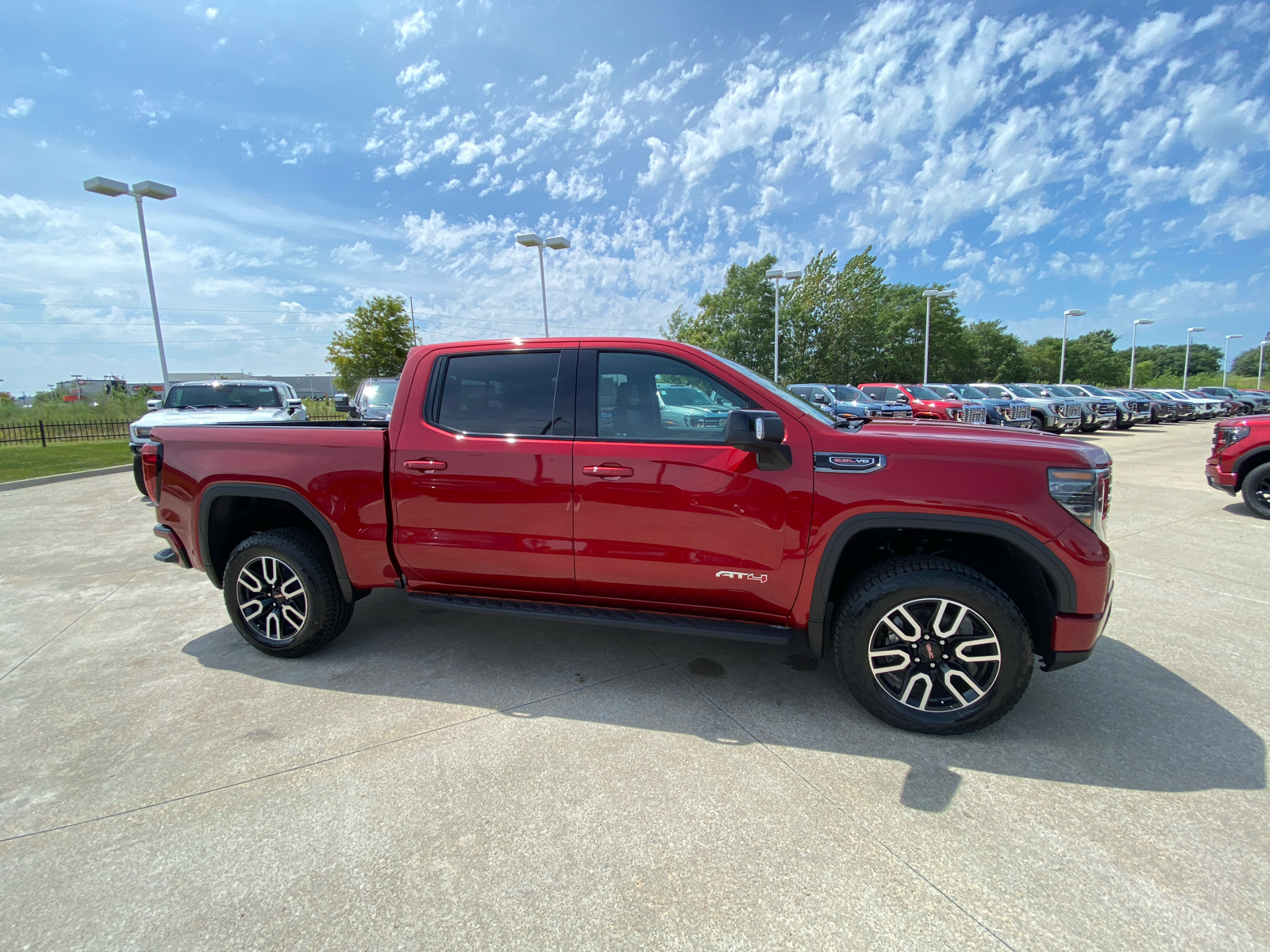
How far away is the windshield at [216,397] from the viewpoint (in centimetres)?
1045

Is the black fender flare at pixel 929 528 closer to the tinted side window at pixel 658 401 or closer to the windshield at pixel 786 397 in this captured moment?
the windshield at pixel 786 397

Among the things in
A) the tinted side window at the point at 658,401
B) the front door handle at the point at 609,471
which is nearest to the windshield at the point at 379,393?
the tinted side window at the point at 658,401

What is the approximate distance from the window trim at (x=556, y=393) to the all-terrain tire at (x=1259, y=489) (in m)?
8.44

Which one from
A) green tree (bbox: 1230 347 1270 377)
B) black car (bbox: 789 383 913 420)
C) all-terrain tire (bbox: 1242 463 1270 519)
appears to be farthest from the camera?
green tree (bbox: 1230 347 1270 377)

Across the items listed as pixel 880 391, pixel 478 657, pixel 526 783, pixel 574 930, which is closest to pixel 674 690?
pixel 526 783

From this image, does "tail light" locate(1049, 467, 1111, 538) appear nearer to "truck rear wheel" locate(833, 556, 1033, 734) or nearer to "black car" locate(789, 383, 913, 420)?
"truck rear wheel" locate(833, 556, 1033, 734)

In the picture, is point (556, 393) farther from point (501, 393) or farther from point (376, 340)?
point (376, 340)

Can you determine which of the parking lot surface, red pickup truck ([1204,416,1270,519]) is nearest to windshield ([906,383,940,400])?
red pickup truck ([1204,416,1270,519])

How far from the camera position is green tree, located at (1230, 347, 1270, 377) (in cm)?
9569

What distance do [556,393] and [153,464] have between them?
8.68 ft

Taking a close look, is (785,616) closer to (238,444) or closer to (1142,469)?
(238,444)

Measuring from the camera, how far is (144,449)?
12.2 ft

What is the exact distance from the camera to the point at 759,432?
8.59 feet

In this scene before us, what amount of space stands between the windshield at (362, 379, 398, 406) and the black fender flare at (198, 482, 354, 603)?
8.58 m
